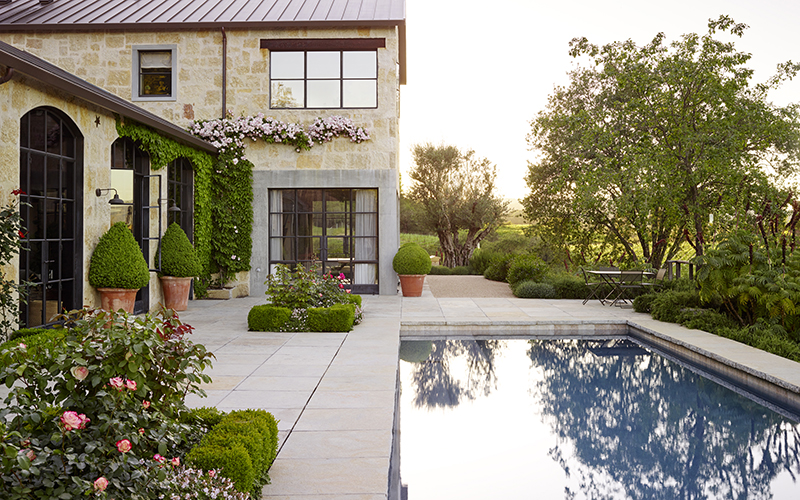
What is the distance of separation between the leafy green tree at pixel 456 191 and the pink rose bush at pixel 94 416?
20200mm

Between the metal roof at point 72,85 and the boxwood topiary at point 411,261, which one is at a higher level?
the metal roof at point 72,85

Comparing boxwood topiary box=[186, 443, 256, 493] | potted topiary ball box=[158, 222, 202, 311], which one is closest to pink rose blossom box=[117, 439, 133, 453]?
boxwood topiary box=[186, 443, 256, 493]

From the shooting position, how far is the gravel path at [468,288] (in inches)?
511

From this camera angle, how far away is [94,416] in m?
2.19

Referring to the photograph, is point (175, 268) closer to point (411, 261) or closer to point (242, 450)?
point (411, 261)

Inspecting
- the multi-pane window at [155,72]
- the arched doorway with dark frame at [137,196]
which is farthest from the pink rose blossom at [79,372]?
the multi-pane window at [155,72]

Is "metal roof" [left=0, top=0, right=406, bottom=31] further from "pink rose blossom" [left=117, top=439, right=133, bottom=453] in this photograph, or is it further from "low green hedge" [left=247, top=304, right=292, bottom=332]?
"pink rose blossom" [left=117, top=439, right=133, bottom=453]

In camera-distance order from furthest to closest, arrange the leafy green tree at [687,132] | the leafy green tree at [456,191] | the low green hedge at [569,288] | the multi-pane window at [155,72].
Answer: the leafy green tree at [456,191], the multi-pane window at [155,72], the low green hedge at [569,288], the leafy green tree at [687,132]

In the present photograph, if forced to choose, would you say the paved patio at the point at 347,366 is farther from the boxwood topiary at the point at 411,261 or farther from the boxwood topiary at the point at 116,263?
the boxwood topiary at the point at 116,263

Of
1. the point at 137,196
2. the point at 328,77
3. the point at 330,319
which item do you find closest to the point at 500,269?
A: the point at 328,77

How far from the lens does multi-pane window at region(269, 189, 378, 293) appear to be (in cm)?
1245

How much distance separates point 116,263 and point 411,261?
5849 millimetres

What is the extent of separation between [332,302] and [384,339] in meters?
1.36

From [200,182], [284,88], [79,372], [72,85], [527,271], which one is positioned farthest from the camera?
[527,271]
